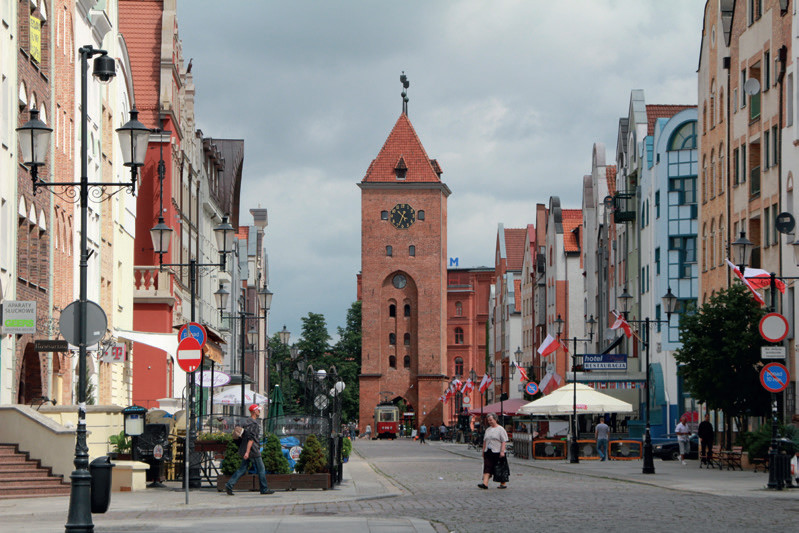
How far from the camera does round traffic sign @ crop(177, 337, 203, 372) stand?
2094cm

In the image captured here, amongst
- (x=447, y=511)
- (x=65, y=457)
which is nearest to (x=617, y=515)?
(x=447, y=511)

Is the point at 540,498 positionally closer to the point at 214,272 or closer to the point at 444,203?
the point at 214,272

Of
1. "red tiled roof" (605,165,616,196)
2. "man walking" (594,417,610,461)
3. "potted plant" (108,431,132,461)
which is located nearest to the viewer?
"potted plant" (108,431,132,461)

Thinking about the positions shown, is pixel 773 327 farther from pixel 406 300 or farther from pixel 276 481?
pixel 406 300

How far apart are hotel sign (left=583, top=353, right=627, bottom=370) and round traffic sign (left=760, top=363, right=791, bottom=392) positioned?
74.8ft

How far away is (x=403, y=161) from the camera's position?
128250 mm

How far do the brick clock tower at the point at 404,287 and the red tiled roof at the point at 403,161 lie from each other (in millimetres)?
95

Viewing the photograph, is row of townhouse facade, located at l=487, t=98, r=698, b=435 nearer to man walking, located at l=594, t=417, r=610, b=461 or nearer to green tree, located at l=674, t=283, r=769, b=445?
man walking, located at l=594, t=417, r=610, b=461

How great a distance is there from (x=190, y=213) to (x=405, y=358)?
67.2 metres

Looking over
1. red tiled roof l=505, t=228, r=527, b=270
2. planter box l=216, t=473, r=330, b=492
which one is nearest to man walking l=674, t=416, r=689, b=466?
planter box l=216, t=473, r=330, b=492

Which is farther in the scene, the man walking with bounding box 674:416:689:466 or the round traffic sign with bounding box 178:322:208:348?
the man walking with bounding box 674:416:689:466

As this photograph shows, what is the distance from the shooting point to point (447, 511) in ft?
65.0

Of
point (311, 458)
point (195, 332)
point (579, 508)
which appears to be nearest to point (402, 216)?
point (311, 458)

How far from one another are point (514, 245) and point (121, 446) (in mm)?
107666
